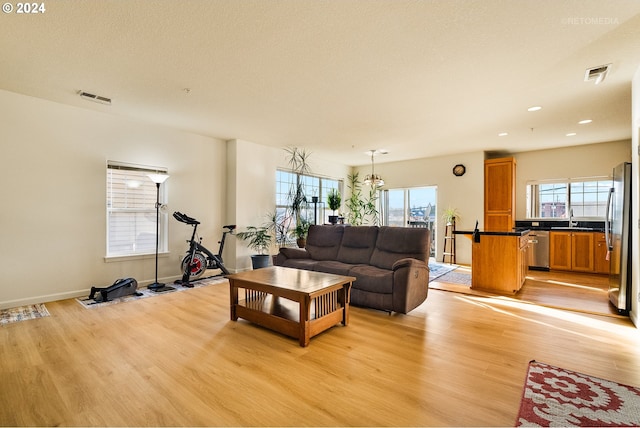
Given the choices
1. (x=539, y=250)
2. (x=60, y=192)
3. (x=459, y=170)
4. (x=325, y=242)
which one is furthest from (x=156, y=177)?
(x=539, y=250)

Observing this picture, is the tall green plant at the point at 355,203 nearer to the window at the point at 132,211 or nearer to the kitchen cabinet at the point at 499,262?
the kitchen cabinet at the point at 499,262

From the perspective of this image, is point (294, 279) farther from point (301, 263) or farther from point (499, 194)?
point (499, 194)

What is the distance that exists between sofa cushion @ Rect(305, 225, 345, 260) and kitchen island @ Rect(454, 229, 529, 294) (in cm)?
217

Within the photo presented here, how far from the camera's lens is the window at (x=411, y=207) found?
26.3 ft

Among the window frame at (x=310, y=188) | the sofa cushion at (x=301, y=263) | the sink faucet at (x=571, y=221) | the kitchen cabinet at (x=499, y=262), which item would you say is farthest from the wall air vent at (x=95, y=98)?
the sink faucet at (x=571, y=221)

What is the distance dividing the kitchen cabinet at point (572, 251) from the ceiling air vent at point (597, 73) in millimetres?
3957

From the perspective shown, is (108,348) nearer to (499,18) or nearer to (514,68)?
(499,18)

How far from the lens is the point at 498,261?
4.61 meters

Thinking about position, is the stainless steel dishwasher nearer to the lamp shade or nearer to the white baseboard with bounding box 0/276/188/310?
the lamp shade

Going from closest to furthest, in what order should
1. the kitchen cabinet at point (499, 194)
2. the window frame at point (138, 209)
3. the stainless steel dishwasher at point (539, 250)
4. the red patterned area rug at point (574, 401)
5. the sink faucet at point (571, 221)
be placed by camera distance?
the red patterned area rug at point (574, 401) < the window frame at point (138, 209) < the stainless steel dishwasher at point (539, 250) < the sink faucet at point (571, 221) < the kitchen cabinet at point (499, 194)

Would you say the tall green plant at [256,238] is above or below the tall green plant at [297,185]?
below

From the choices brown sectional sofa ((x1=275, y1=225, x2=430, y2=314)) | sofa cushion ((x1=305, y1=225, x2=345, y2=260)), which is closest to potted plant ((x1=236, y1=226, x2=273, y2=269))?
brown sectional sofa ((x1=275, y1=225, x2=430, y2=314))

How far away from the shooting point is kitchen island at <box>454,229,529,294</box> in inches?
176

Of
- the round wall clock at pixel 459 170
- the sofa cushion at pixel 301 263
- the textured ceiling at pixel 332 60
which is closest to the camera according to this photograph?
the textured ceiling at pixel 332 60
